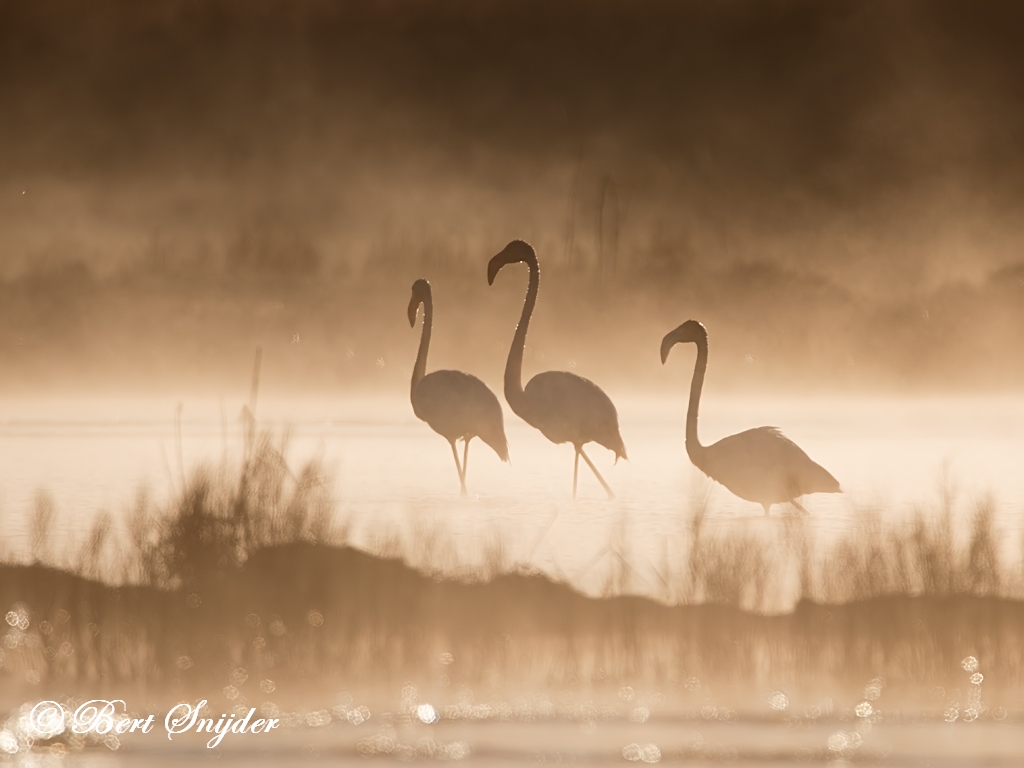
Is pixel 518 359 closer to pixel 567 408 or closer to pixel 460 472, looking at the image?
pixel 567 408

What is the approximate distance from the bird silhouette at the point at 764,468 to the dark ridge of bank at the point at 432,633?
3.09 meters

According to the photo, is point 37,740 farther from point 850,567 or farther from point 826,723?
point 850,567

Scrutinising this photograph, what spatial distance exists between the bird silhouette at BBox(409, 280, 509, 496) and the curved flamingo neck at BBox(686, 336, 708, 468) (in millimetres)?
2026

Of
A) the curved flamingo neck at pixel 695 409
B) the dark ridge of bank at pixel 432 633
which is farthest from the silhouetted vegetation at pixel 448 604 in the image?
the curved flamingo neck at pixel 695 409

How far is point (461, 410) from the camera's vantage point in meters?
12.9

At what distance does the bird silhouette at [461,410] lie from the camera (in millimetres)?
12859

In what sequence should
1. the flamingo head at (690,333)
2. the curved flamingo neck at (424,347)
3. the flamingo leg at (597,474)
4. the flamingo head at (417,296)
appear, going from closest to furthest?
the flamingo leg at (597,474), the flamingo head at (690,333), the curved flamingo neck at (424,347), the flamingo head at (417,296)

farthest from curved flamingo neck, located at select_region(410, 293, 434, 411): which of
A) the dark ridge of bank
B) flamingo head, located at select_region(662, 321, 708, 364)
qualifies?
the dark ridge of bank

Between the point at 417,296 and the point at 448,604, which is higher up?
the point at 417,296

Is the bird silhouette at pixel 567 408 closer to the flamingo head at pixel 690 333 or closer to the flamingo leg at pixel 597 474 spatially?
the flamingo leg at pixel 597 474

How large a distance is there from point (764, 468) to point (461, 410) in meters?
3.64

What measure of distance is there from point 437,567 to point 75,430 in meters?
13.6

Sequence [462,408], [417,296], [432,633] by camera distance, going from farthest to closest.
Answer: [417,296], [462,408], [432,633]

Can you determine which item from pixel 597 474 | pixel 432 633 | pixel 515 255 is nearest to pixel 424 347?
pixel 515 255
